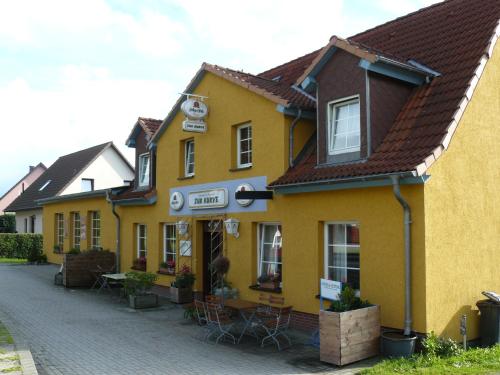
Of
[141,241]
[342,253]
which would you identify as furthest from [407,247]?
[141,241]

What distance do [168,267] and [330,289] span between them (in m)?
7.58

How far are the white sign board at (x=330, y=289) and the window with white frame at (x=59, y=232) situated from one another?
18534mm

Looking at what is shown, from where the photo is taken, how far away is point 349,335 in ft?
28.6

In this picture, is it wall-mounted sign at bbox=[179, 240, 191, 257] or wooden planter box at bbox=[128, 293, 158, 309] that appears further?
wall-mounted sign at bbox=[179, 240, 191, 257]

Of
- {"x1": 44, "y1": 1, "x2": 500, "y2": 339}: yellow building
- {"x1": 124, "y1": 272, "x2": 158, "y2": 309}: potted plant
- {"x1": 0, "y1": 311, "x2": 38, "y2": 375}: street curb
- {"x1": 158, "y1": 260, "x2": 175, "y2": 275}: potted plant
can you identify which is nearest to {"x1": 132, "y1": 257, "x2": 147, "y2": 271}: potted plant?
{"x1": 158, "y1": 260, "x2": 175, "y2": 275}: potted plant

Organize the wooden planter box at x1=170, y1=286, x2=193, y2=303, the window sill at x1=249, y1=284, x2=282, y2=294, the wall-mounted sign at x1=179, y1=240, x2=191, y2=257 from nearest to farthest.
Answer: the window sill at x1=249, y1=284, x2=282, y2=294, the wooden planter box at x1=170, y1=286, x2=193, y2=303, the wall-mounted sign at x1=179, y1=240, x2=191, y2=257

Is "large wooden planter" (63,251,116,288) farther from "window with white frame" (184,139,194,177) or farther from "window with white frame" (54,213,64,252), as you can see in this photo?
"window with white frame" (54,213,64,252)

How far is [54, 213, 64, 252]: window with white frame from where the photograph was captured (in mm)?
25452

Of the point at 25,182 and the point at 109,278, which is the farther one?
the point at 25,182

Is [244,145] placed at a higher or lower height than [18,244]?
higher

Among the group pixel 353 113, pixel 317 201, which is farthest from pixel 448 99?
pixel 317 201

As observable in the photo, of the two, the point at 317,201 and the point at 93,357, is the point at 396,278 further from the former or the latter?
the point at 93,357

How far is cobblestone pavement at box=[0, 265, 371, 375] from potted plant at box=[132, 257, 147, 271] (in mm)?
2344

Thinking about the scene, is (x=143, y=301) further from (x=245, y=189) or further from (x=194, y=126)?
(x=194, y=126)
